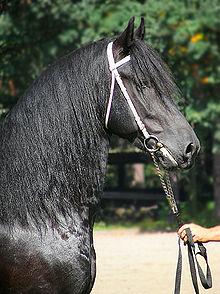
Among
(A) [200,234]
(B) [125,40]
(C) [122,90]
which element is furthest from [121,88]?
(A) [200,234]

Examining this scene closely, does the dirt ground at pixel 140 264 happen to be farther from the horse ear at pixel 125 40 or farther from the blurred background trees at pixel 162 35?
the horse ear at pixel 125 40

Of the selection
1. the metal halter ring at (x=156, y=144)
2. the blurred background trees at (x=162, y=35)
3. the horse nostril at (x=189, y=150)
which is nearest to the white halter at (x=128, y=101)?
the metal halter ring at (x=156, y=144)

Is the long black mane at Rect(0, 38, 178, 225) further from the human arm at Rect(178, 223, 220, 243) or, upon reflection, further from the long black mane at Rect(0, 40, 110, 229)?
the human arm at Rect(178, 223, 220, 243)

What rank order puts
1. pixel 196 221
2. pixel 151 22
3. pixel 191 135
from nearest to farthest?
pixel 191 135, pixel 151 22, pixel 196 221

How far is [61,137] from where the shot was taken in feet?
7.52

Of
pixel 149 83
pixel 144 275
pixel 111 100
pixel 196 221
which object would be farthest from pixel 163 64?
pixel 196 221

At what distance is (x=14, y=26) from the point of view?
31.6 ft

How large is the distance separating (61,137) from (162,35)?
A: 731cm

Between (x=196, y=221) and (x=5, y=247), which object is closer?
(x=5, y=247)

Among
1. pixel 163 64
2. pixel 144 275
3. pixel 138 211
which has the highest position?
pixel 163 64

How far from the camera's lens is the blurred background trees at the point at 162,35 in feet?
29.4

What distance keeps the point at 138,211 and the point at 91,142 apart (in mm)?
8751

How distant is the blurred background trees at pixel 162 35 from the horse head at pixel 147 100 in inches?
245

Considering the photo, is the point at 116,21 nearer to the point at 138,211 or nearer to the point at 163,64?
the point at 138,211
